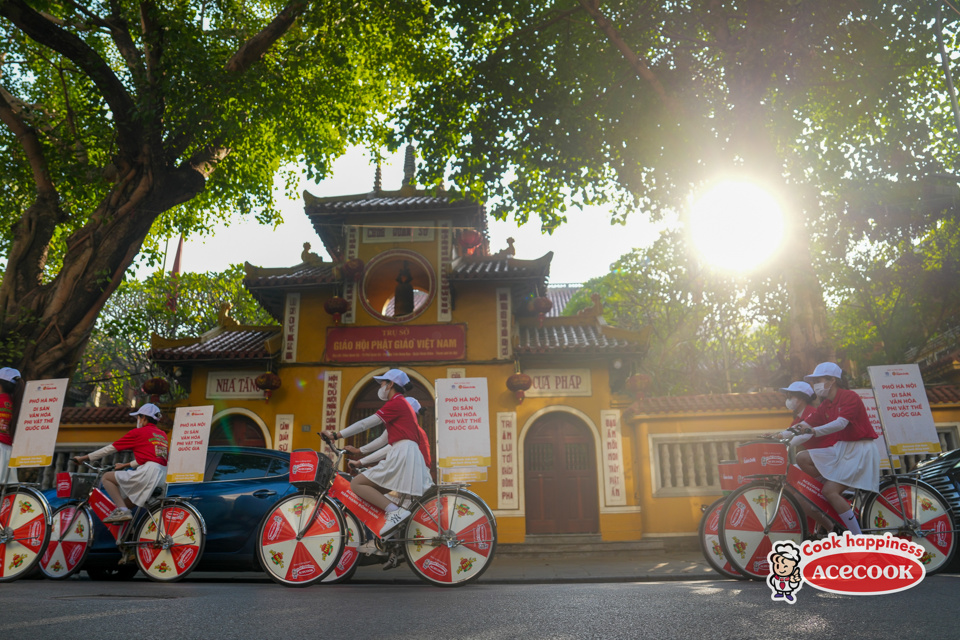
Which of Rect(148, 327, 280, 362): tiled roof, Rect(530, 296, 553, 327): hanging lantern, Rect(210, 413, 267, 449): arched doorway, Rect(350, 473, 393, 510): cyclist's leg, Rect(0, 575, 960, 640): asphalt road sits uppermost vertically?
Rect(530, 296, 553, 327): hanging lantern

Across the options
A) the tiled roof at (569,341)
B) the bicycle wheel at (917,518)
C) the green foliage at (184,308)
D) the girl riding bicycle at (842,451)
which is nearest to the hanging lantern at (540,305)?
the tiled roof at (569,341)

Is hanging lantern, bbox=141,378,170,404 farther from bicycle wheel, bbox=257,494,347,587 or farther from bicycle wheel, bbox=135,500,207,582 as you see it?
bicycle wheel, bbox=257,494,347,587

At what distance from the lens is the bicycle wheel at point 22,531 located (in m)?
6.44

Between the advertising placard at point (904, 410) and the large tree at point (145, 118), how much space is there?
10406mm

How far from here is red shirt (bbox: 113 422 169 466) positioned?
21.8 ft

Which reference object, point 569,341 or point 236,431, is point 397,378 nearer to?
point 569,341

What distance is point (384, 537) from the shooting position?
18.2 ft

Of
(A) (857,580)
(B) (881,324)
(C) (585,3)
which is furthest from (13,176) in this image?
(B) (881,324)

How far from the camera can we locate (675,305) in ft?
80.1


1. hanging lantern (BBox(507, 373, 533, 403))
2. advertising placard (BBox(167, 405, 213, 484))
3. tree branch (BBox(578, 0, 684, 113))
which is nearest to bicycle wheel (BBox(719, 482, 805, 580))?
advertising placard (BBox(167, 405, 213, 484))

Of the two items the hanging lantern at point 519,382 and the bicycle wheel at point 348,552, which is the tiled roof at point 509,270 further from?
the bicycle wheel at point 348,552

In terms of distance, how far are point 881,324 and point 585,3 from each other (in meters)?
16.8

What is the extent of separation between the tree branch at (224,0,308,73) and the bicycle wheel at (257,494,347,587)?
8941 mm

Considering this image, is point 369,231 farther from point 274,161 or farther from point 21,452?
point 21,452
